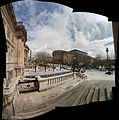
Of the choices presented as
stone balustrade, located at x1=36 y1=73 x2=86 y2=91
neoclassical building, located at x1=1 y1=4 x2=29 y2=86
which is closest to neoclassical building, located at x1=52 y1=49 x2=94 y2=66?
stone balustrade, located at x1=36 y1=73 x2=86 y2=91

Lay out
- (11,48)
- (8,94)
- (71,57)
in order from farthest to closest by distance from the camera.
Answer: (11,48) → (71,57) → (8,94)

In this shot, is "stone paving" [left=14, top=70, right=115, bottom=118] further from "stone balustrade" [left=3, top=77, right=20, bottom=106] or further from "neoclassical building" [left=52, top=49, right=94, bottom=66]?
"neoclassical building" [left=52, top=49, right=94, bottom=66]

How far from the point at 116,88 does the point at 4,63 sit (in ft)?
7.66

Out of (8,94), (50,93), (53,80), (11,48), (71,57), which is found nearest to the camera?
(8,94)

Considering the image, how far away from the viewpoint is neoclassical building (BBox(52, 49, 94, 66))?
7.19m

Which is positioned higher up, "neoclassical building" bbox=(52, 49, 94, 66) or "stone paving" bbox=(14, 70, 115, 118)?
"neoclassical building" bbox=(52, 49, 94, 66)

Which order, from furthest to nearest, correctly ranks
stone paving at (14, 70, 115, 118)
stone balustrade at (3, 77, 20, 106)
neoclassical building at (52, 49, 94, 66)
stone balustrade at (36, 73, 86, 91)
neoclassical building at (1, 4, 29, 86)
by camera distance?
neoclassical building at (52, 49, 94, 66)
stone balustrade at (36, 73, 86, 91)
stone paving at (14, 70, 115, 118)
neoclassical building at (1, 4, 29, 86)
stone balustrade at (3, 77, 20, 106)

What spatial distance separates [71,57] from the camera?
→ 23.5ft

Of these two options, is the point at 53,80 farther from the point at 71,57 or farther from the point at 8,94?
the point at 8,94

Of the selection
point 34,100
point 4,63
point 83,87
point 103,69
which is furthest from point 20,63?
point 4,63

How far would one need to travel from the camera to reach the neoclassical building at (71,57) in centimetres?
719

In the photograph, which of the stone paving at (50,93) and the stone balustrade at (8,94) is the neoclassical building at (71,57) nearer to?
the stone paving at (50,93)

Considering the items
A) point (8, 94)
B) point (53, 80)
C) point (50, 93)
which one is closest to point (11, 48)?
point (53, 80)

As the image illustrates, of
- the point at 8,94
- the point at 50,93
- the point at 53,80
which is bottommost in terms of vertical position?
the point at 50,93
